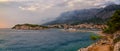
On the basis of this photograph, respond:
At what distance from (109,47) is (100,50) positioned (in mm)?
1779

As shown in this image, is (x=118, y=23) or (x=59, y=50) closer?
(x=59, y=50)

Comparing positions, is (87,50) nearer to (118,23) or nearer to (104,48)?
(104,48)

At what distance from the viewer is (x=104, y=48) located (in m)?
46.5

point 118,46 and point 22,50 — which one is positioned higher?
point 118,46

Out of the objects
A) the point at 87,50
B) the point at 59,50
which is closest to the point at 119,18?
the point at 59,50

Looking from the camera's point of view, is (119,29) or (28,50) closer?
(28,50)

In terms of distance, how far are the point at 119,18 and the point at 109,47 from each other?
37743 millimetres

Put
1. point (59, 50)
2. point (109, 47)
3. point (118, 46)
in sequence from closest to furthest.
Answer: point (118, 46)
point (109, 47)
point (59, 50)

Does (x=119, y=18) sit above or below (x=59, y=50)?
above

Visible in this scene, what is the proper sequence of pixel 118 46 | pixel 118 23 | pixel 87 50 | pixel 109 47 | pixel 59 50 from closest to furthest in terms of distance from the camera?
pixel 118 46, pixel 109 47, pixel 87 50, pixel 59 50, pixel 118 23

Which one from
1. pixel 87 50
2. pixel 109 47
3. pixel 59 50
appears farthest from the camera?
pixel 59 50

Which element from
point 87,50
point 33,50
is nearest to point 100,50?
point 87,50

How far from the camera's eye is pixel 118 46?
3797 cm

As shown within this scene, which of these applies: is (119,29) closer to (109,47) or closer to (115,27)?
(115,27)
